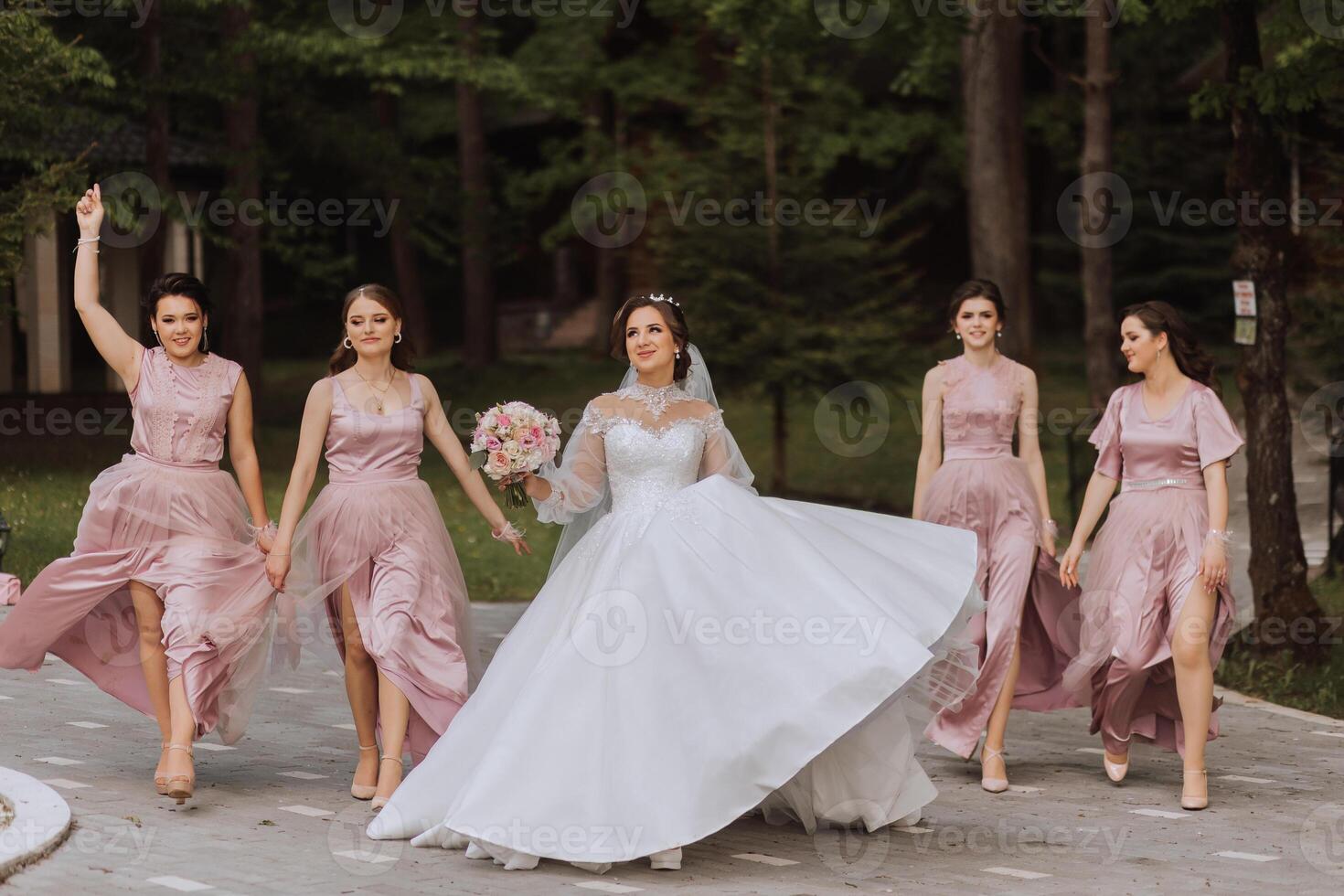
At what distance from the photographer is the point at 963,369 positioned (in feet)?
29.5

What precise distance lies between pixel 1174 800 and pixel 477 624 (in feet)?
21.4

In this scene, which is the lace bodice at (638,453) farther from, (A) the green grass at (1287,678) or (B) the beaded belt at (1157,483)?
(A) the green grass at (1287,678)

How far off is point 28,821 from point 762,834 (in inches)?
112

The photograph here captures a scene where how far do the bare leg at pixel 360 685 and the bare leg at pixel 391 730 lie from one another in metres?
0.11

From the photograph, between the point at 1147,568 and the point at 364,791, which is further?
the point at 1147,568

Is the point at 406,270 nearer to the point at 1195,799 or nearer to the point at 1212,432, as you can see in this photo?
the point at 1212,432

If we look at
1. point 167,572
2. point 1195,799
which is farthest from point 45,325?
point 1195,799

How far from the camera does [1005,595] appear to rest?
8.62 meters

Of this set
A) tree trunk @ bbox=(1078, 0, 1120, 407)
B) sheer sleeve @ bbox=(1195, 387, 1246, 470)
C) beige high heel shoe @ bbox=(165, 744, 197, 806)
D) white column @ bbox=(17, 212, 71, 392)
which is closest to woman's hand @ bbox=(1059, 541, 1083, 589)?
sheer sleeve @ bbox=(1195, 387, 1246, 470)

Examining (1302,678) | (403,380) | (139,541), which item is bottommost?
(1302,678)

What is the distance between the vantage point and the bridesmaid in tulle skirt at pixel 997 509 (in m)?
8.55

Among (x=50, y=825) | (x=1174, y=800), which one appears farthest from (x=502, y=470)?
(x=1174, y=800)

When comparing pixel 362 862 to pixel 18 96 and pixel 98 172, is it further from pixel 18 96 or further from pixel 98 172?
pixel 98 172

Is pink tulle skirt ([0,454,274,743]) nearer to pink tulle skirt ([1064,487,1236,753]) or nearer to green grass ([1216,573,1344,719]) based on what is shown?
pink tulle skirt ([1064,487,1236,753])
